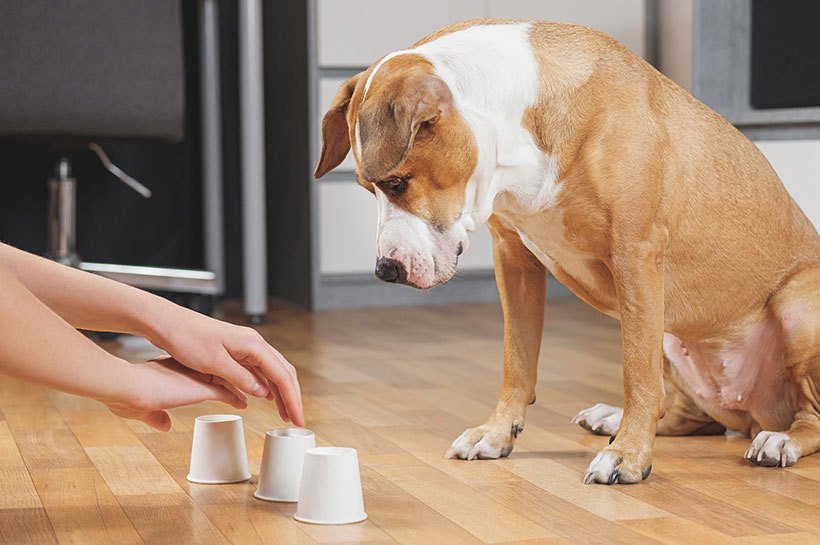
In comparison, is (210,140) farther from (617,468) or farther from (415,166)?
(617,468)

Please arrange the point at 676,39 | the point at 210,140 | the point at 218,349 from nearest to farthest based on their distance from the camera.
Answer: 1. the point at 218,349
2. the point at 210,140
3. the point at 676,39

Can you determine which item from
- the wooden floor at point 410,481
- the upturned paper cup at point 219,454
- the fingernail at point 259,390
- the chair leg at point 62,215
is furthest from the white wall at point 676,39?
the fingernail at point 259,390

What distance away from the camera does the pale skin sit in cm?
109

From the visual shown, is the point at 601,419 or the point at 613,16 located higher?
the point at 613,16

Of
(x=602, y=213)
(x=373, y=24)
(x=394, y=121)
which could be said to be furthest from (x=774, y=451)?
(x=373, y=24)

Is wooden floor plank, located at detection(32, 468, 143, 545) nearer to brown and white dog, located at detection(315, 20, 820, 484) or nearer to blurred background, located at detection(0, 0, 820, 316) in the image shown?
brown and white dog, located at detection(315, 20, 820, 484)

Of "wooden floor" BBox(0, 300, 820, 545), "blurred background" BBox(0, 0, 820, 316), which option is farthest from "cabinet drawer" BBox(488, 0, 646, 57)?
"wooden floor" BBox(0, 300, 820, 545)

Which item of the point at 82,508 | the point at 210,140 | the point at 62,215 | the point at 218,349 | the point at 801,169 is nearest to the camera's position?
the point at 218,349

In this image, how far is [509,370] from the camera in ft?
5.46

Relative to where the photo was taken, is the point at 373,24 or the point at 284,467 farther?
the point at 373,24

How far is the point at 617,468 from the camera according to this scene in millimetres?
1441

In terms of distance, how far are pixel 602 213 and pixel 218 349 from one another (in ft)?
1.84

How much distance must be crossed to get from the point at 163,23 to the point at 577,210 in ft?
6.06

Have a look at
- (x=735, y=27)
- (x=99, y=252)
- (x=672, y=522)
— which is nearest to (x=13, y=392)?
(x=672, y=522)
